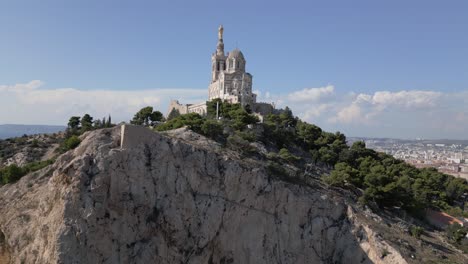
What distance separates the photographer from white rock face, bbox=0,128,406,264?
2780cm

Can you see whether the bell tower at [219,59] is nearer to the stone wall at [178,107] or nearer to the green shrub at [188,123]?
the stone wall at [178,107]

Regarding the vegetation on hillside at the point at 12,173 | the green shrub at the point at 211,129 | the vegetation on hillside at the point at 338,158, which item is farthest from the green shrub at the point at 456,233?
the vegetation on hillside at the point at 12,173

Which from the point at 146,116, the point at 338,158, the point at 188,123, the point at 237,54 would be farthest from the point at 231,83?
the point at 188,123

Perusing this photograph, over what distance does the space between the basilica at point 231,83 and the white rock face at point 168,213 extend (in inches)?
1249

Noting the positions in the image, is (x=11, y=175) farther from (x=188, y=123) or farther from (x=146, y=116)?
(x=146, y=116)

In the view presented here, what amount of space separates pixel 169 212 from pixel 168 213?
0.36ft

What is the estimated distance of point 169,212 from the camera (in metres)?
30.7

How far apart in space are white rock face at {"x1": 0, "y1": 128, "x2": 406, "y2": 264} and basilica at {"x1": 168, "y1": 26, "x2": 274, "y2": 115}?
104 feet

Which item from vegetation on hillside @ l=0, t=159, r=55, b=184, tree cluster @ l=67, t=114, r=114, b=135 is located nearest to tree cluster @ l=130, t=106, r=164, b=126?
tree cluster @ l=67, t=114, r=114, b=135

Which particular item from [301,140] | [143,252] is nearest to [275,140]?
[301,140]

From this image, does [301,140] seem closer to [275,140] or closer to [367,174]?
[275,140]

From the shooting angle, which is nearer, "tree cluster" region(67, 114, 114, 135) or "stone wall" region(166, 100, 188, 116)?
"tree cluster" region(67, 114, 114, 135)

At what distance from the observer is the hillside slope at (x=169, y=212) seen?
27.8m

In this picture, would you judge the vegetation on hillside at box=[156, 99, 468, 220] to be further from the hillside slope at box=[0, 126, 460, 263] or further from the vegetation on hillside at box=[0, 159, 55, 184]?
the vegetation on hillside at box=[0, 159, 55, 184]
